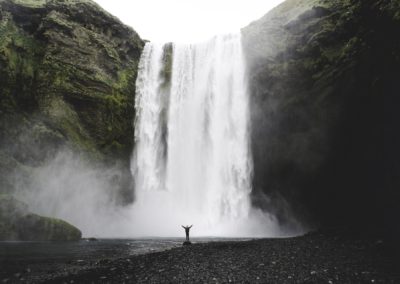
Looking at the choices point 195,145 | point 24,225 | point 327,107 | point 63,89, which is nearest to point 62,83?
point 63,89

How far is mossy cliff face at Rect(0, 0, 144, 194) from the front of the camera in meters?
34.4

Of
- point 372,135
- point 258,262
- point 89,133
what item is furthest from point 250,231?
point 258,262

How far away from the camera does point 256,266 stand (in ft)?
42.1

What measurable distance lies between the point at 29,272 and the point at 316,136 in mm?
28812

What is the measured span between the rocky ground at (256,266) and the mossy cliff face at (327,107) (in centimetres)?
1223

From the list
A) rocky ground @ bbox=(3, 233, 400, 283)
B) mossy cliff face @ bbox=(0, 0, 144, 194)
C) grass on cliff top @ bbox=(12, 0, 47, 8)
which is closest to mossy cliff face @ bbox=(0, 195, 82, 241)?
mossy cliff face @ bbox=(0, 0, 144, 194)

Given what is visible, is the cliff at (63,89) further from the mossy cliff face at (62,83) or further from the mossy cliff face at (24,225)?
the mossy cliff face at (24,225)

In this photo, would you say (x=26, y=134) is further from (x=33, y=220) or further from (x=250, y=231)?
(x=250, y=231)

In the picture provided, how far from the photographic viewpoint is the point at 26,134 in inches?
1337

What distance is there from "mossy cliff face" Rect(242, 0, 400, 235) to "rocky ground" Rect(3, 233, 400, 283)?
12234mm

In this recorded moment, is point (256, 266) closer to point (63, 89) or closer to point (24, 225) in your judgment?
point (24, 225)

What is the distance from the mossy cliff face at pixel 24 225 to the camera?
85.3 feet

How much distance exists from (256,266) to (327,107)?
2470 cm

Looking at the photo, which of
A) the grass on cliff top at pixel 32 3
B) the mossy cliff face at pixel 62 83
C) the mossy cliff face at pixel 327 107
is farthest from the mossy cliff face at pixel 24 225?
the grass on cliff top at pixel 32 3
